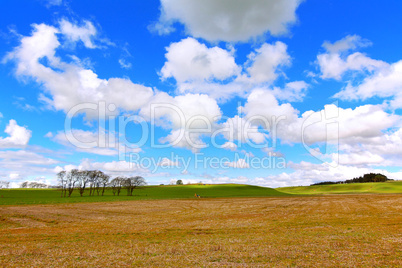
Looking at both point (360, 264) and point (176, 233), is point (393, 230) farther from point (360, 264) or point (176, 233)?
point (176, 233)

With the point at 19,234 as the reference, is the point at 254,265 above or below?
above

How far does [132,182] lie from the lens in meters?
143

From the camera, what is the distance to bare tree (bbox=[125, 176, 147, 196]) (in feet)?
454

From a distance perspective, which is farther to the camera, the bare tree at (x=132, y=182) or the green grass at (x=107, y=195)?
the bare tree at (x=132, y=182)

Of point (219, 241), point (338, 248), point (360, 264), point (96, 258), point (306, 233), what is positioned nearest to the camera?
point (360, 264)

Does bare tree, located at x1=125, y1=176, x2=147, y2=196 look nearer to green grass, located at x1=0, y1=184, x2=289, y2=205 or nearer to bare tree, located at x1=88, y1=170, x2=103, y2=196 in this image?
green grass, located at x1=0, y1=184, x2=289, y2=205

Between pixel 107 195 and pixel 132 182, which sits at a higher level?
pixel 132 182

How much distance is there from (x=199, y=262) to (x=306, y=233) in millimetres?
11877

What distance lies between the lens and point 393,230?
2203cm

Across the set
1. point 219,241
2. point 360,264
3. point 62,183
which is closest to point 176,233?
point 219,241

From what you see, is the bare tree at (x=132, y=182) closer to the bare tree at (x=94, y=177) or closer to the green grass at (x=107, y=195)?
the green grass at (x=107, y=195)

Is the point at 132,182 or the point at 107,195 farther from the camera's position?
the point at 132,182

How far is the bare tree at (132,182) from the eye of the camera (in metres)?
138

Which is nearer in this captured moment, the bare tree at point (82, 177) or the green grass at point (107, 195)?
the green grass at point (107, 195)
